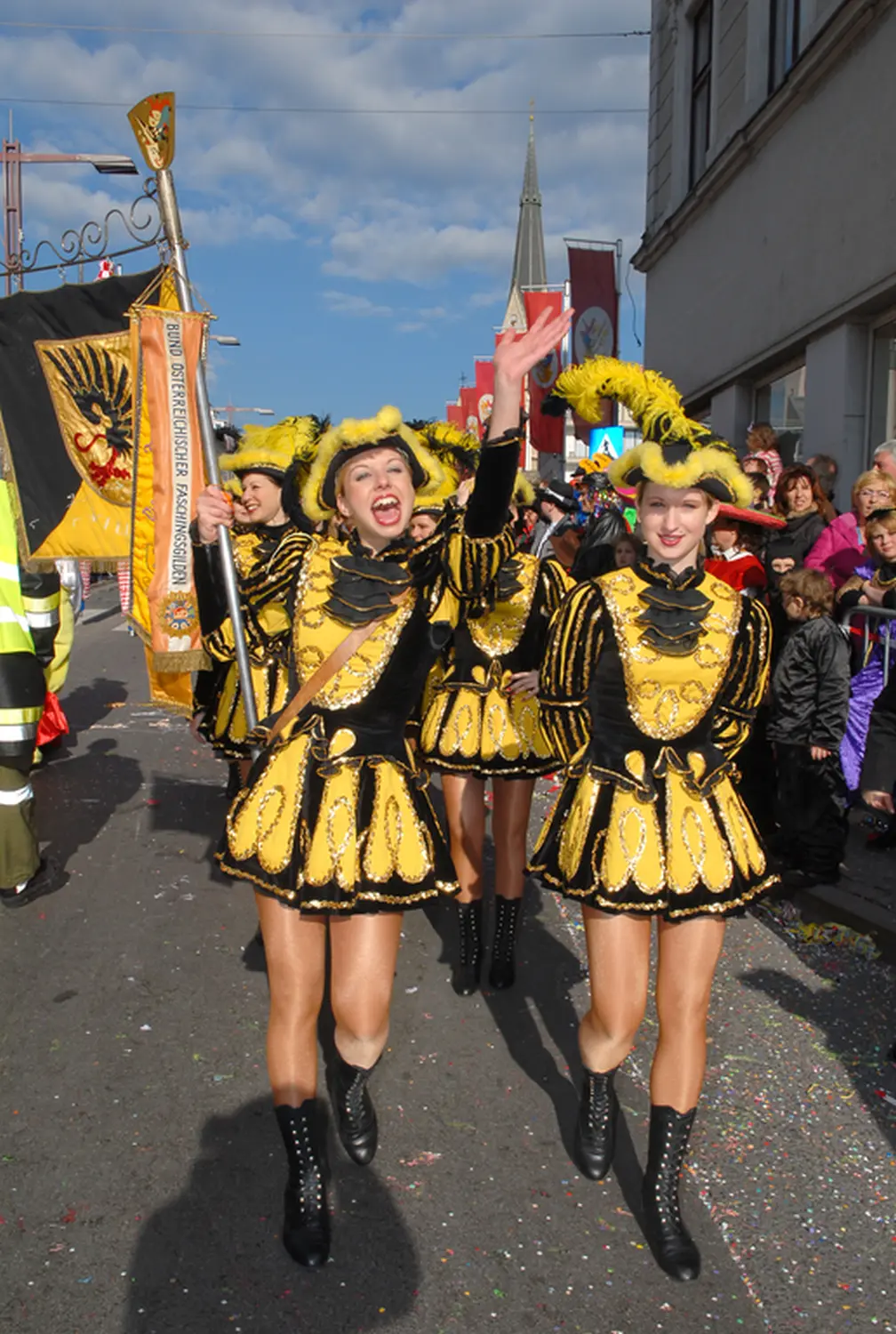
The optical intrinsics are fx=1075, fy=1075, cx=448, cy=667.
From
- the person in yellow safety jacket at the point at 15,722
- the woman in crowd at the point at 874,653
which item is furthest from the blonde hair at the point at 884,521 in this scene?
the person in yellow safety jacket at the point at 15,722

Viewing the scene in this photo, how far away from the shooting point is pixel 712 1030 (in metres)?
3.90

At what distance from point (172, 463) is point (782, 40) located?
36.6ft

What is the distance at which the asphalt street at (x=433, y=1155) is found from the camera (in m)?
2.54

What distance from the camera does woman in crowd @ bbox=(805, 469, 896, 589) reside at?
581 cm

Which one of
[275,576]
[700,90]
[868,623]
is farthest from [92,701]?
[700,90]

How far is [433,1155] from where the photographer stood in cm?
313

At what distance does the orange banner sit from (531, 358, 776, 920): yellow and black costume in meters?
1.35

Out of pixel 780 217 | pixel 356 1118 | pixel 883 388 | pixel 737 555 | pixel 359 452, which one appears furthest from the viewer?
pixel 780 217

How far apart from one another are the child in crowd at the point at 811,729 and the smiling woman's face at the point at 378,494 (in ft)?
10.1

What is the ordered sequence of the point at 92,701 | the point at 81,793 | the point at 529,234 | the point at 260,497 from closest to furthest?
the point at 260,497 → the point at 81,793 → the point at 92,701 → the point at 529,234

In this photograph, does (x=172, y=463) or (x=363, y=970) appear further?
(x=172, y=463)

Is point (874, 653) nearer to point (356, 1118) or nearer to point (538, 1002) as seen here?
point (538, 1002)

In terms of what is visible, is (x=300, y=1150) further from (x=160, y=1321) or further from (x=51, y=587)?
(x=51, y=587)

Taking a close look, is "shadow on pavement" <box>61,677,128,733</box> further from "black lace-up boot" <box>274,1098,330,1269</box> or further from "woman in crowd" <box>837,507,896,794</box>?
"black lace-up boot" <box>274,1098,330,1269</box>
